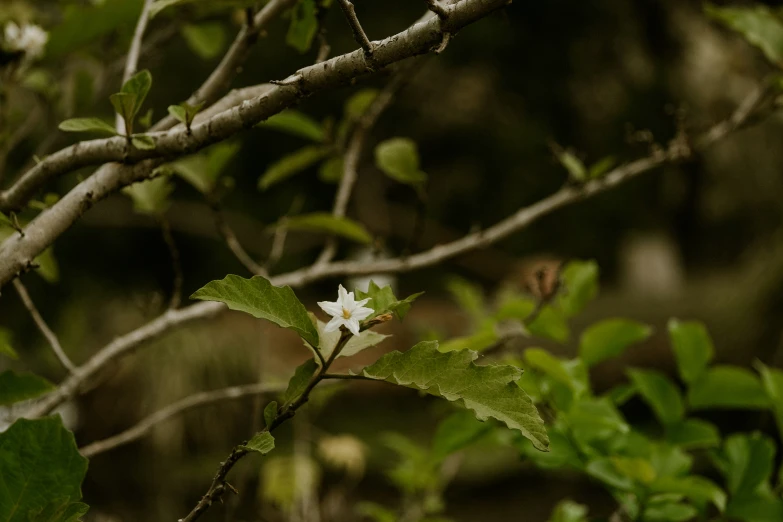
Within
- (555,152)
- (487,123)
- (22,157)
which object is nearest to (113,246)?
(22,157)

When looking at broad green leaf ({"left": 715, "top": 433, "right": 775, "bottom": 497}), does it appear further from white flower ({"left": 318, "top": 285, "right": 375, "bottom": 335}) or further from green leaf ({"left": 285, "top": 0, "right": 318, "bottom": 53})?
green leaf ({"left": 285, "top": 0, "right": 318, "bottom": 53})

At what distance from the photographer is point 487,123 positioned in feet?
12.1

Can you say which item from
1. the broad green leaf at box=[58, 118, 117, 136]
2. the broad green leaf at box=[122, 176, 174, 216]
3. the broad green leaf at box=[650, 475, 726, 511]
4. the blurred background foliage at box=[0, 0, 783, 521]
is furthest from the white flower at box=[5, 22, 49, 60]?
the broad green leaf at box=[650, 475, 726, 511]

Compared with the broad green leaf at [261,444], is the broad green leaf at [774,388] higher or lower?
lower

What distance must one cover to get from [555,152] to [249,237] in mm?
2420

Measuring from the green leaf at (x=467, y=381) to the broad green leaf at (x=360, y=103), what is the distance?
1.82 feet

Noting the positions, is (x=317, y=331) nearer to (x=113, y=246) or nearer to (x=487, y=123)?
(x=113, y=246)

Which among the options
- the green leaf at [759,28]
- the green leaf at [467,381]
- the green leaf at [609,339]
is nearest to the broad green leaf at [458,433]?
the green leaf at [609,339]

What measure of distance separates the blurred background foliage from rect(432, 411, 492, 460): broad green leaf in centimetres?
88

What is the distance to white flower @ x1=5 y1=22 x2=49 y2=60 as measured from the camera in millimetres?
865

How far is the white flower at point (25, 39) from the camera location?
865 millimetres

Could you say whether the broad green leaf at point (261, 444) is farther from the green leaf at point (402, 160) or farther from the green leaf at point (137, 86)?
the green leaf at point (402, 160)

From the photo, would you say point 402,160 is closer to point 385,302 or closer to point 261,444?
point 385,302

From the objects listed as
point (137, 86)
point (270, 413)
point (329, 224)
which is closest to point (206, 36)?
point (329, 224)
